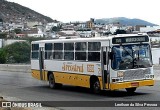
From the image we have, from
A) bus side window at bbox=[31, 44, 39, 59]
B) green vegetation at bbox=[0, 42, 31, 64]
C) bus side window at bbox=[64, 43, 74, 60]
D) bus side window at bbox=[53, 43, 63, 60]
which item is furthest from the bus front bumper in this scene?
green vegetation at bbox=[0, 42, 31, 64]

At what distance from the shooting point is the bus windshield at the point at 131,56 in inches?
732

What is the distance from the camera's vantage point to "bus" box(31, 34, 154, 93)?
18.6 meters

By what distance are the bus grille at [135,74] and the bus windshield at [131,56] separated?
0.56 ft

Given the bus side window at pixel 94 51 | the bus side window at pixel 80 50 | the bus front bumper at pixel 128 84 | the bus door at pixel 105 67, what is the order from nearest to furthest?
the bus front bumper at pixel 128 84
the bus door at pixel 105 67
the bus side window at pixel 94 51
the bus side window at pixel 80 50

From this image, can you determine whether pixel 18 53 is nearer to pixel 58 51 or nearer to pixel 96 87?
pixel 58 51

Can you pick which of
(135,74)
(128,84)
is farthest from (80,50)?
(128,84)

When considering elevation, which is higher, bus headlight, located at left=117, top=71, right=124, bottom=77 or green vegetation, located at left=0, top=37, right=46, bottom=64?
bus headlight, located at left=117, top=71, right=124, bottom=77

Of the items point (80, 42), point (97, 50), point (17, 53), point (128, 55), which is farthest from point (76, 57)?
point (17, 53)

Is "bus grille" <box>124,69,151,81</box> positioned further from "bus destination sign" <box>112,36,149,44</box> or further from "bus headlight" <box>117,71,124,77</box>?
"bus destination sign" <box>112,36,149,44</box>

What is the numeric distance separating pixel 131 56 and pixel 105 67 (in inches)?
45.6

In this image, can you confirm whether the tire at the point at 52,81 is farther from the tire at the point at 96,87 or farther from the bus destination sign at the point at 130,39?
the bus destination sign at the point at 130,39

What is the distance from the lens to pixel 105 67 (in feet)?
61.9

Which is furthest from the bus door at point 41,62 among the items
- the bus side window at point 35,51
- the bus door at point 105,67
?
the bus door at point 105,67

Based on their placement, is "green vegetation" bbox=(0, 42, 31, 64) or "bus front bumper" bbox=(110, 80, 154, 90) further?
"green vegetation" bbox=(0, 42, 31, 64)
